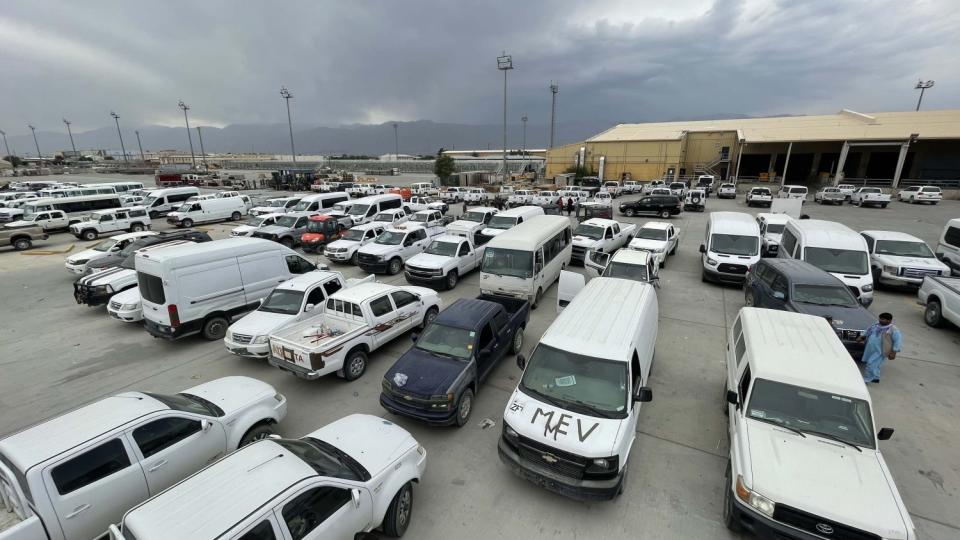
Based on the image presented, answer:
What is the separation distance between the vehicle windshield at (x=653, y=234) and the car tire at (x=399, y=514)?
1462 cm

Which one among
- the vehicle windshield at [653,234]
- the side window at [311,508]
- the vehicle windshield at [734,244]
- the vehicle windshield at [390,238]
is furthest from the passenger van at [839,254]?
the vehicle windshield at [390,238]

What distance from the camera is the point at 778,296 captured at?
947cm

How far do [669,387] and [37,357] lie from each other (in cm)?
1469

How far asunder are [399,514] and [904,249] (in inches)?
712

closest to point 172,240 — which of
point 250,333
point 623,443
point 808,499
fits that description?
point 250,333

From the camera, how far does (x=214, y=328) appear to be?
1030 cm

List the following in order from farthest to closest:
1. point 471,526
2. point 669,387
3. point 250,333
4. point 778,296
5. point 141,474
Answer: point 778,296, point 250,333, point 669,387, point 471,526, point 141,474

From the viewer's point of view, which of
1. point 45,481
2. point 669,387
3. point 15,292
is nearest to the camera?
point 45,481

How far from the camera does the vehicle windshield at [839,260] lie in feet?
36.4

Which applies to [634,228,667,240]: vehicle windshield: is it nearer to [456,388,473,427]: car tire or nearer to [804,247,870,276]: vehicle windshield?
[804,247,870,276]: vehicle windshield

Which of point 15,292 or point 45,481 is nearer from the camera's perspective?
point 45,481

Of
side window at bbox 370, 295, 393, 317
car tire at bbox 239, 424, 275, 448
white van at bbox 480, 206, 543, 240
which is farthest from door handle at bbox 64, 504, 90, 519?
white van at bbox 480, 206, 543, 240

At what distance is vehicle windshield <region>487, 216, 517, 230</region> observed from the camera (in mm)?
18156

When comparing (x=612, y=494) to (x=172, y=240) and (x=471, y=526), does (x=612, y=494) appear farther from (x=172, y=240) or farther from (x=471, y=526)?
(x=172, y=240)
